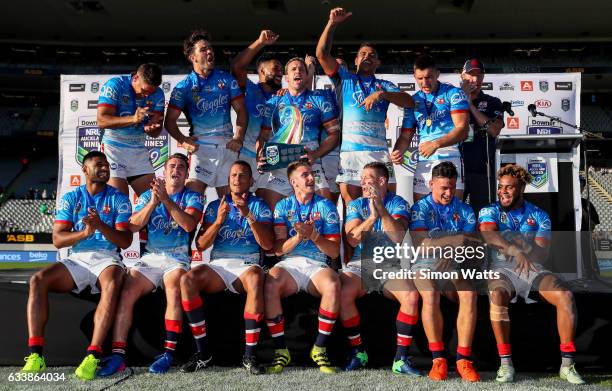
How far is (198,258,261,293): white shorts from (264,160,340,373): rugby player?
9.1 inches

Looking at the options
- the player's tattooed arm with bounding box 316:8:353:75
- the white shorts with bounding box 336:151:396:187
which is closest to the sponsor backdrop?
the white shorts with bounding box 336:151:396:187

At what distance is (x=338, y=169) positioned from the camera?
5.30 meters

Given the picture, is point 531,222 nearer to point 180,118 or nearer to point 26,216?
point 180,118

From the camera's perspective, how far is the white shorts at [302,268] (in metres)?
4.20

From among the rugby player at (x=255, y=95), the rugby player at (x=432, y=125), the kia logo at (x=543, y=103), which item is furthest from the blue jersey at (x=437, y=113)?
the kia logo at (x=543, y=103)

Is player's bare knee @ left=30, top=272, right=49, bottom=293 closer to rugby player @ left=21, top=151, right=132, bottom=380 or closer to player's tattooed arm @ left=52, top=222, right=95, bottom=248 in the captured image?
rugby player @ left=21, top=151, right=132, bottom=380

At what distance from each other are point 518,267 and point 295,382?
1829 millimetres

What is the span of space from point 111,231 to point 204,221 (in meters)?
0.69

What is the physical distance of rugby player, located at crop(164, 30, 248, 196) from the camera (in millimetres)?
5094

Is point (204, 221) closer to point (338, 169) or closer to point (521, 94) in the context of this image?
point (338, 169)

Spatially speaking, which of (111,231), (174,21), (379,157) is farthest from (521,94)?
(174,21)

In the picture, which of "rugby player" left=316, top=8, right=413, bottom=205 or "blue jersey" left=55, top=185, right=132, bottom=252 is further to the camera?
"rugby player" left=316, top=8, right=413, bottom=205

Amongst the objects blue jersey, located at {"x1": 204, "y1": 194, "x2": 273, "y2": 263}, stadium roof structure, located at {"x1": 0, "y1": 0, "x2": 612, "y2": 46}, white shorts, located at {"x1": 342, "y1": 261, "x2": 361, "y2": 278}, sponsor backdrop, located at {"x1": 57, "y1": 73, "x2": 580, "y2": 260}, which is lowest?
white shorts, located at {"x1": 342, "y1": 261, "x2": 361, "y2": 278}

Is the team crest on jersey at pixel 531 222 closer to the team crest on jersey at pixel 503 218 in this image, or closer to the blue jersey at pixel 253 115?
the team crest on jersey at pixel 503 218
